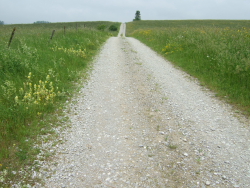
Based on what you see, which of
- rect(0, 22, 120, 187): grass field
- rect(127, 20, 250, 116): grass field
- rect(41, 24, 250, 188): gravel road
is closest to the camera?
rect(41, 24, 250, 188): gravel road

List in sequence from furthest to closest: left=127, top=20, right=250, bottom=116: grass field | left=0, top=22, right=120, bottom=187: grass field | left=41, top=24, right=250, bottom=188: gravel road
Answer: left=127, top=20, right=250, bottom=116: grass field < left=0, top=22, right=120, bottom=187: grass field < left=41, top=24, right=250, bottom=188: gravel road

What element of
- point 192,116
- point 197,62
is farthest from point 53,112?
point 197,62

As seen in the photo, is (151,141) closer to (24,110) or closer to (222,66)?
(24,110)

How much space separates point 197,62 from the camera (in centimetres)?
1107

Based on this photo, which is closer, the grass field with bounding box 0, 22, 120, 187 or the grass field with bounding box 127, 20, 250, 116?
the grass field with bounding box 0, 22, 120, 187

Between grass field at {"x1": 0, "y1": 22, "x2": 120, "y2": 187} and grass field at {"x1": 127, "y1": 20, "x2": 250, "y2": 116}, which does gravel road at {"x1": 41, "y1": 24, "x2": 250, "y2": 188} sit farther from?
grass field at {"x1": 127, "y1": 20, "x2": 250, "y2": 116}

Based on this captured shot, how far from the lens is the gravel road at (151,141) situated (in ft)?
11.5

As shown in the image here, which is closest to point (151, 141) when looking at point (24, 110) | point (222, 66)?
point (24, 110)

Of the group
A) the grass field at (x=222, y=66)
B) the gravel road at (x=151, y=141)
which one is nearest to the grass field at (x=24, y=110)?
the gravel road at (x=151, y=141)

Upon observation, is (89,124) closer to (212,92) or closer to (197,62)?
(212,92)

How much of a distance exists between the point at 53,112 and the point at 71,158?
2.19 metres

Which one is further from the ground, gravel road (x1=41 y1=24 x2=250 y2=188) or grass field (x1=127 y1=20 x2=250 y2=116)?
grass field (x1=127 y1=20 x2=250 y2=116)

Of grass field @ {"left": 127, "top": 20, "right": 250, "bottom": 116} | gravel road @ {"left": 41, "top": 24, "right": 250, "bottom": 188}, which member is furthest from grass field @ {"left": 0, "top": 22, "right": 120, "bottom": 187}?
grass field @ {"left": 127, "top": 20, "right": 250, "bottom": 116}

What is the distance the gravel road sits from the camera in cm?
349
